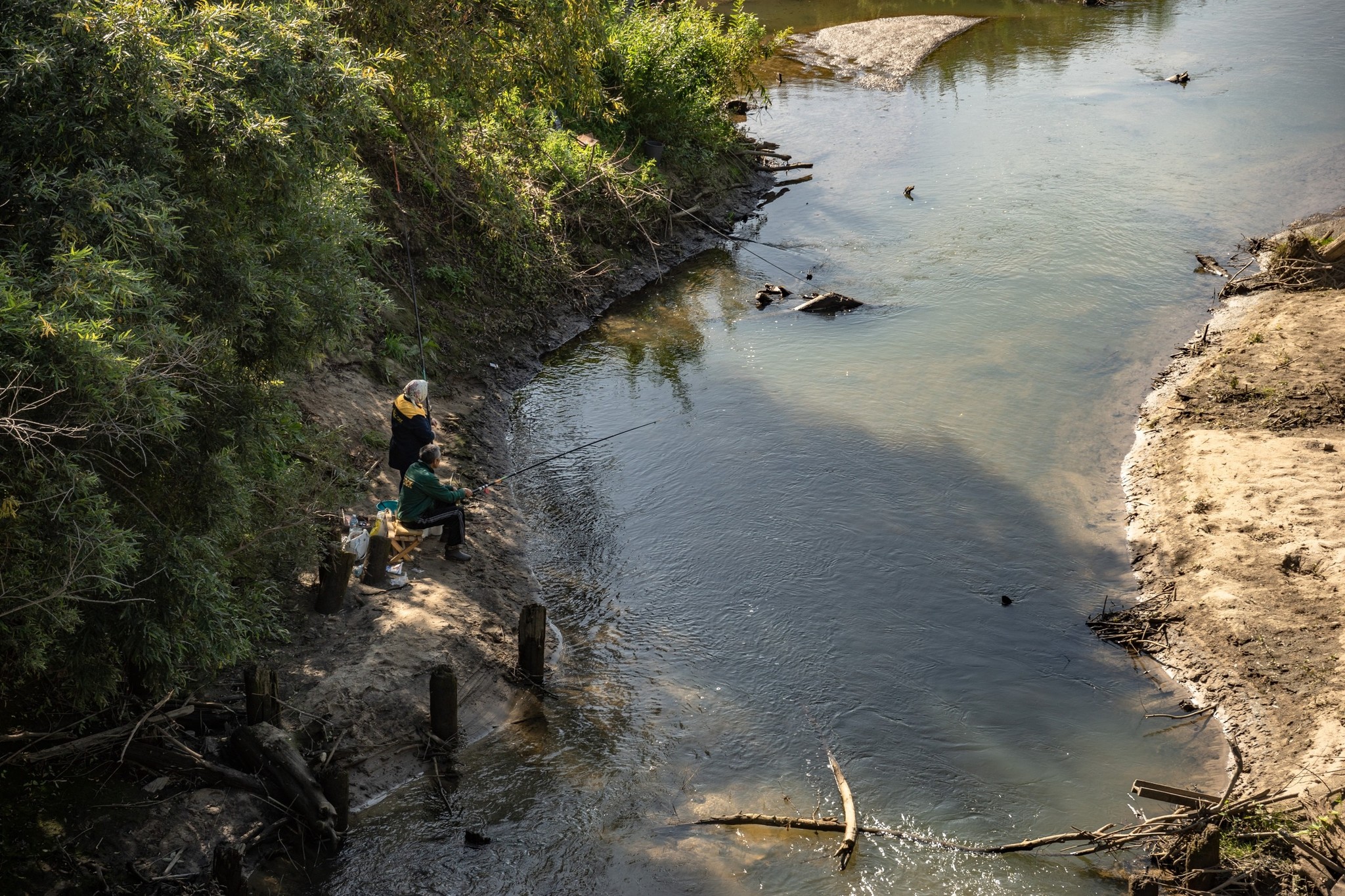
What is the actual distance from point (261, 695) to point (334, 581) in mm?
1909

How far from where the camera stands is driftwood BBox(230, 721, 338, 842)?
791cm

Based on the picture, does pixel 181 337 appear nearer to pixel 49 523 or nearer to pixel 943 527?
pixel 49 523

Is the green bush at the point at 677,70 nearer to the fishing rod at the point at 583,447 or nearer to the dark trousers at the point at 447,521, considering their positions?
the fishing rod at the point at 583,447

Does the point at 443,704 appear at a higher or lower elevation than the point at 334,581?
lower

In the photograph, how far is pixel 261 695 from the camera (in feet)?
26.7

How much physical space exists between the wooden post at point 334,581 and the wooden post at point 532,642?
171 cm

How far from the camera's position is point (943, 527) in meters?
13.1

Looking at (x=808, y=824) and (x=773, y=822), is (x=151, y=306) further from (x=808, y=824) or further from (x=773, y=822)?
(x=808, y=824)

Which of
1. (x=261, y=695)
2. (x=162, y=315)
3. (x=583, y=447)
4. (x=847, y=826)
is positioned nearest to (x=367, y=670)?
(x=261, y=695)

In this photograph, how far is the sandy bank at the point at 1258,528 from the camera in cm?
999

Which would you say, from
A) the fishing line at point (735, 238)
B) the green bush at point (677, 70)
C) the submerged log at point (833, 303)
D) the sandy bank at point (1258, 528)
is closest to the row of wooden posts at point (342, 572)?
the sandy bank at point (1258, 528)

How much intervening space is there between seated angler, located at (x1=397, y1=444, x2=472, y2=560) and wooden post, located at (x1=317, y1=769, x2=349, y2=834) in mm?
3744

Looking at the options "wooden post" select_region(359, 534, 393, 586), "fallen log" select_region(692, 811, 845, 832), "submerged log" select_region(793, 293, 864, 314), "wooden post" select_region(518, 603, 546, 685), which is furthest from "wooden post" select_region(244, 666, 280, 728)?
"submerged log" select_region(793, 293, 864, 314)

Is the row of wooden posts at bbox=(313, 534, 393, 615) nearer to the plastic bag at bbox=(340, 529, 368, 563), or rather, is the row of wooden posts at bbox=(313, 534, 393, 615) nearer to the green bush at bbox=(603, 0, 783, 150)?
the plastic bag at bbox=(340, 529, 368, 563)
